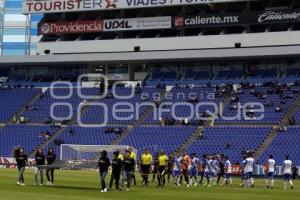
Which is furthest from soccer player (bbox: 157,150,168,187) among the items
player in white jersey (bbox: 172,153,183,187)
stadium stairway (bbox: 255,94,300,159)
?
stadium stairway (bbox: 255,94,300,159)

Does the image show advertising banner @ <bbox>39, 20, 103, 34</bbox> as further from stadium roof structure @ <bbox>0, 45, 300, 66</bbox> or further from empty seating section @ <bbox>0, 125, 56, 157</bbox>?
empty seating section @ <bbox>0, 125, 56, 157</bbox>

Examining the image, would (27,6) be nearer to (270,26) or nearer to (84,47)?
(84,47)

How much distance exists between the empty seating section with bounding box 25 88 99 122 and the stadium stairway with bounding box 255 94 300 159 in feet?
75.4

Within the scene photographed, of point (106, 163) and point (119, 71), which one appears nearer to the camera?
point (106, 163)

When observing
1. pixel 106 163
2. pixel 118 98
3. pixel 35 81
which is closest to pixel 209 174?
pixel 106 163

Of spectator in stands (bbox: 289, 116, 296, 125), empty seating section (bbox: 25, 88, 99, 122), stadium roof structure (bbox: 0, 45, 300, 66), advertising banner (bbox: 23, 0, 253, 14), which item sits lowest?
spectator in stands (bbox: 289, 116, 296, 125)

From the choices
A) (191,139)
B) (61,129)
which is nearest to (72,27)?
(61,129)

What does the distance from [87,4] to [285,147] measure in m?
31.1

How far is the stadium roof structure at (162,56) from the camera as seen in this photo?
71.7 metres

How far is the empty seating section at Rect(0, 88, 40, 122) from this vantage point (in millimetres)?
81375

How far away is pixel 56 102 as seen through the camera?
80.4 metres

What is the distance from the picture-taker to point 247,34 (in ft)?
242

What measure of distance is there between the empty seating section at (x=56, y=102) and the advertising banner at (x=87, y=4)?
30.1ft

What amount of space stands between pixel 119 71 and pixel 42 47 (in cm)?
967
